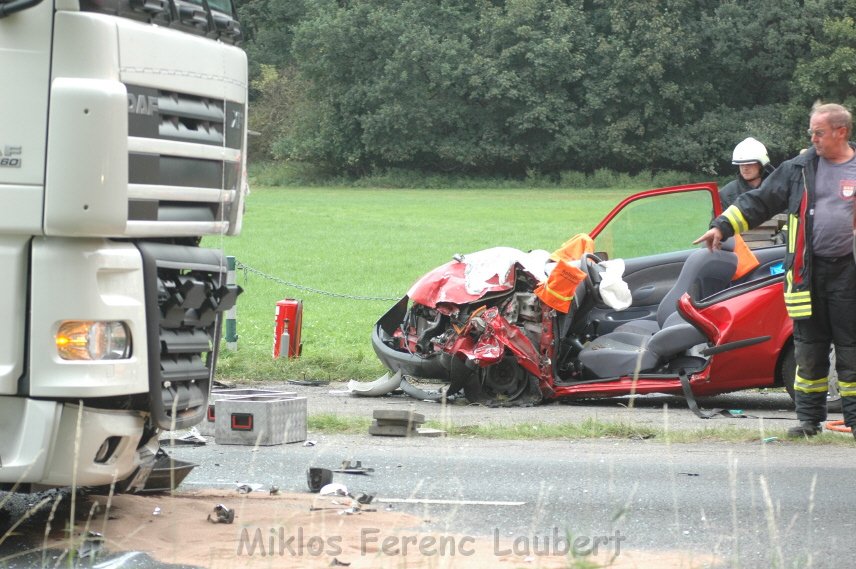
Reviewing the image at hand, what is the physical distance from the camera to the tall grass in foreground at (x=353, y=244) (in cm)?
1398

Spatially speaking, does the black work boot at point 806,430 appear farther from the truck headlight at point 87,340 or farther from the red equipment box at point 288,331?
the red equipment box at point 288,331

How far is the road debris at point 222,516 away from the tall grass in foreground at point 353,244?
1660 millimetres

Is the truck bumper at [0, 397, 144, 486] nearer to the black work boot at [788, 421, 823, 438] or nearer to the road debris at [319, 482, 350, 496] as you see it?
the road debris at [319, 482, 350, 496]

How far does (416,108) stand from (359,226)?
33.0 m

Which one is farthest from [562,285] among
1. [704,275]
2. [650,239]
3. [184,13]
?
[184,13]

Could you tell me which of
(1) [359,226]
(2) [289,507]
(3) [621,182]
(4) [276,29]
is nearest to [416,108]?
(3) [621,182]

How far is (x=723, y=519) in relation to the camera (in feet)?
21.3

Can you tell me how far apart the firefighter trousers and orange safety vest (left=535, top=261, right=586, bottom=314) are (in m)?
2.00

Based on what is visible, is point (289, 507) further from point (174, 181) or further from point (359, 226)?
point (359, 226)

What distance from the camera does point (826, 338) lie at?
28.1 ft

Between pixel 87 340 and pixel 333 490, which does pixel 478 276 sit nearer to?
pixel 333 490

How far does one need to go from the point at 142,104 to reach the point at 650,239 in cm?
684

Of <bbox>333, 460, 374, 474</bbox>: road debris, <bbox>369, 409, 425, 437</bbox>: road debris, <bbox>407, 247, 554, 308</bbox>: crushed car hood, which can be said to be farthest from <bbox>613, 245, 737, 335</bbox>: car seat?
<bbox>333, 460, 374, 474</bbox>: road debris

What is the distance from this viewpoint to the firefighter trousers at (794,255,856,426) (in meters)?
8.28
